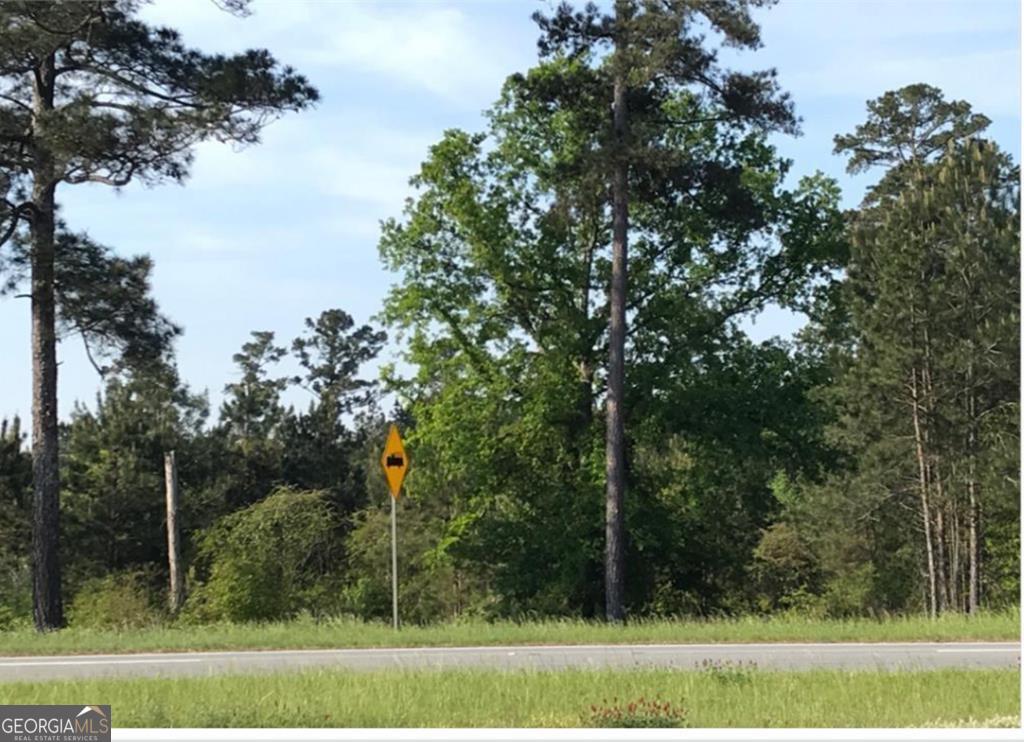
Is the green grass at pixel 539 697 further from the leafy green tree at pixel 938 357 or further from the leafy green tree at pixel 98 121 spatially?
the leafy green tree at pixel 938 357

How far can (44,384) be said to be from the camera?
982 inches

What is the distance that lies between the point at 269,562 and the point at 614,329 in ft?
44.8

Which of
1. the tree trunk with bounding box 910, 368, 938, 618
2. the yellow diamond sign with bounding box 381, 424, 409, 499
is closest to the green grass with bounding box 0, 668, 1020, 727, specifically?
the yellow diamond sign with bounding box 381, 424, 409, 499

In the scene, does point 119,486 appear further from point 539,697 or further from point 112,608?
point 539,697

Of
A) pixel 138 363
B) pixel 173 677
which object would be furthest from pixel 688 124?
pixel 173 677

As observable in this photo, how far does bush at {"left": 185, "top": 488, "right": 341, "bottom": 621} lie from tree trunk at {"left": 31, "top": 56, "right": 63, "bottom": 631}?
29.1 feet

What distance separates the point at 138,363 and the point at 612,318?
9.23 metres

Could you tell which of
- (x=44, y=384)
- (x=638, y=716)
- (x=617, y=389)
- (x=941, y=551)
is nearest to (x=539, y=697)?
(x=638, y=716)

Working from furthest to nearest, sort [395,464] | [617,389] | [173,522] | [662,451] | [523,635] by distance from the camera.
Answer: [173,522]
[662,451]
[617,389]
[523,635]
[395,464]

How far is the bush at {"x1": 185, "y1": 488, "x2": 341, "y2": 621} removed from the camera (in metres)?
36.4

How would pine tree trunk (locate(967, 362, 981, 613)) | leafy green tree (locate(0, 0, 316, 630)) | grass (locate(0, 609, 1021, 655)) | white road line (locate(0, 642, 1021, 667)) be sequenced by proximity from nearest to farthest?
white road line (locate(0, 642, 1021, 667)), grass (locate(0, 609, 1021, 655)), leafy green tree (locate(0, 0, 316, 630)), pine tree trunk (locate(967, 362, 981, 613))

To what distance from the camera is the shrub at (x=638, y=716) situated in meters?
11.2

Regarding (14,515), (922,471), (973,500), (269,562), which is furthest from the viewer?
(14,515)

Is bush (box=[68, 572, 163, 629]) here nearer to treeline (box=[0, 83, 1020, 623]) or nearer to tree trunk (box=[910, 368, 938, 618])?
treeline (box=[0, 83, 1020, 623])
